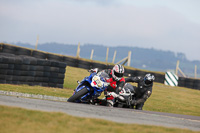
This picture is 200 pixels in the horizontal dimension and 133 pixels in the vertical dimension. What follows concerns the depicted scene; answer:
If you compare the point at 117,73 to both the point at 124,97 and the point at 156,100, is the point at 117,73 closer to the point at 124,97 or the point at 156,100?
the point at 124,97

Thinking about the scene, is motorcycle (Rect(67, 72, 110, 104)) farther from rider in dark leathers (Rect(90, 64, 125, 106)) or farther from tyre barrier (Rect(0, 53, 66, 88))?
tyre barrier (Rect(0, 53, 66, 88))

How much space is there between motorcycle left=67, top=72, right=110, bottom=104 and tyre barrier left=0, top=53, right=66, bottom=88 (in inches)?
210

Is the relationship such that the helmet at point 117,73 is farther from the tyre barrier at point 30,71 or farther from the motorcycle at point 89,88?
the tyre barrier at point 30,71

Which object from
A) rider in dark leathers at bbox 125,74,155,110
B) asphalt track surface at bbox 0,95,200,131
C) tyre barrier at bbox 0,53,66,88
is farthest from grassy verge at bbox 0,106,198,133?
tyre barrier at bbox 0,53,66,88

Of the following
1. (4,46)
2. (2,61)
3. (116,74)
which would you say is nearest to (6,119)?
(116,74)

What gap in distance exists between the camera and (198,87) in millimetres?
30797

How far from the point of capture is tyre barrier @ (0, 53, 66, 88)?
15.4 m

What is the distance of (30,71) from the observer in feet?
53.4

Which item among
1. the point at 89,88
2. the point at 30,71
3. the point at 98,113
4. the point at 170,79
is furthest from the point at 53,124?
the point at 170,79

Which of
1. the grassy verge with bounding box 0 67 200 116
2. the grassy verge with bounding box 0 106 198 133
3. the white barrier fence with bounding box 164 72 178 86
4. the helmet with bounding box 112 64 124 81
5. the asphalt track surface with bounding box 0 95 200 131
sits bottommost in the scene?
the grassy verge with bounding box 0 106 198 133

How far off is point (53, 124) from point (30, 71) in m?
10.6

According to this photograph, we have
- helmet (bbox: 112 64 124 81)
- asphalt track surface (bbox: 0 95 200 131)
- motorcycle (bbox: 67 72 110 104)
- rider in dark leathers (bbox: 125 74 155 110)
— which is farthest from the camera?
rider in dark leathers (bbox: 125 74 155 110)

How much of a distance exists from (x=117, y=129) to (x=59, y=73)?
11510 millimetres

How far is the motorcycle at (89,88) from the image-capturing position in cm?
1083
